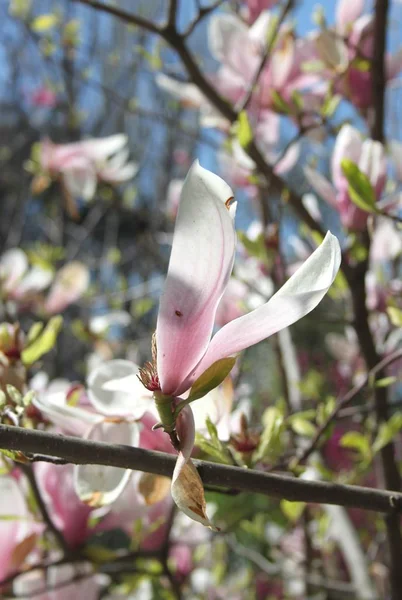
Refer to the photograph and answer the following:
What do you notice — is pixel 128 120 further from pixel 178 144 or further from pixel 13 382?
pixel 13 382

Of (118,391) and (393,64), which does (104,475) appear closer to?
(118,391)

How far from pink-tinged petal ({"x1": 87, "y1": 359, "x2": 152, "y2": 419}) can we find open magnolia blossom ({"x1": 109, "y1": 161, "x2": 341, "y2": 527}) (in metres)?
0.09

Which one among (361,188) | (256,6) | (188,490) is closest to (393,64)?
(256,6)

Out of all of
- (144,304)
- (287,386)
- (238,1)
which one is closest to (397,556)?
(287,386)

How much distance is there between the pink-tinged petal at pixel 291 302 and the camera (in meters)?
0.28

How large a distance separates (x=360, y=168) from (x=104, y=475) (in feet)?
1.24

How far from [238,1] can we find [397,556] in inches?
33.9

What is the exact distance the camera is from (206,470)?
312 millimetres

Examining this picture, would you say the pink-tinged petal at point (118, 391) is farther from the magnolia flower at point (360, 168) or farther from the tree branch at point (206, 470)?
the magnolia flower at point (360, 168)

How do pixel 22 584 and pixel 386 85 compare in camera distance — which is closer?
pixel 22 584

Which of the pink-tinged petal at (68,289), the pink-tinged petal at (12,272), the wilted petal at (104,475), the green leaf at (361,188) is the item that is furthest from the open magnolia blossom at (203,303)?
the pink-tinged petal at (68,289)

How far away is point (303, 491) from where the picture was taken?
32cm

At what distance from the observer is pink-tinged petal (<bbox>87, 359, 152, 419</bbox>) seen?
0.41 metres

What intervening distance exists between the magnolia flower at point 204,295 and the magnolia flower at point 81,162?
87cm
